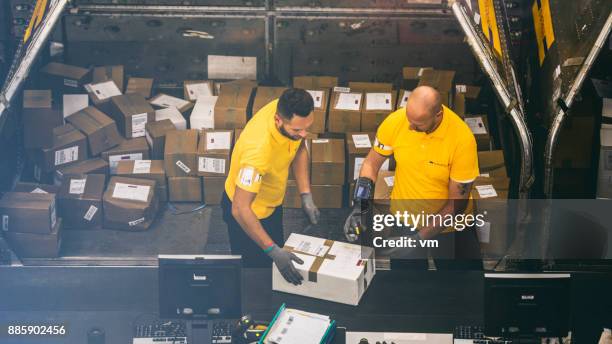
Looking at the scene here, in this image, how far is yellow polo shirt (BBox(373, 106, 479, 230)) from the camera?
16.4ft

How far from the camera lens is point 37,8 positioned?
20.7 feet

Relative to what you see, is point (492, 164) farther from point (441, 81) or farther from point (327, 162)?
point (327, 162)

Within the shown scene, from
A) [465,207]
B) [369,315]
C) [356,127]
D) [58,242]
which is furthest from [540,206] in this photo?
[58,242]

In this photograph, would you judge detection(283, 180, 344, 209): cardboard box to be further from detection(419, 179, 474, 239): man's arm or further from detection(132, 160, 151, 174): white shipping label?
detection(419, 179, 474, 239): man's arm

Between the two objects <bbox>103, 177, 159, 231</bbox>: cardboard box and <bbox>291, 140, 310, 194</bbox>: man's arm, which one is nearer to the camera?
<bbox>291, 140, 310, 194</bbox>: man's arm

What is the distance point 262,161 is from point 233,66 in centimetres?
277

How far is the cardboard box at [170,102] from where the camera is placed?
7246 millimetres

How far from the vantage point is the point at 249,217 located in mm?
4930

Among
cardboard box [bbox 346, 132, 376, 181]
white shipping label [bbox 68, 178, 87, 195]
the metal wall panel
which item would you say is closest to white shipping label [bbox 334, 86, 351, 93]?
Result: cardboard box [bbox 346, 132, 376, 181]

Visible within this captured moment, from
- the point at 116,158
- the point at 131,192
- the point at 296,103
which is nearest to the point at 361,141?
the point at 131,192

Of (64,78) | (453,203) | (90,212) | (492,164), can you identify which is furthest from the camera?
(64,78)

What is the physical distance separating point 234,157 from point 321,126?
1854mm

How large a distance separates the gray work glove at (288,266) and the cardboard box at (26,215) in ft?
6.96

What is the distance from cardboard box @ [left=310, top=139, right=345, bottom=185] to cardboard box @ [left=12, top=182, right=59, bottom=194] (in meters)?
1.91
